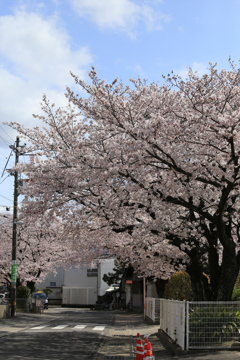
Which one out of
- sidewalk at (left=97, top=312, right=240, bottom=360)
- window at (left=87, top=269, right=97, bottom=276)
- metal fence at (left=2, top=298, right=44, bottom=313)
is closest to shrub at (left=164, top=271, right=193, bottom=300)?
sidewalk at (left=97, top=312, right=240, bottom=360)

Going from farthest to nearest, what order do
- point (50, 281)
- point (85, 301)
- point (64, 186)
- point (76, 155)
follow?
point (50, 281) → point (85, 301) → point (64, 186) → point (76, 155)

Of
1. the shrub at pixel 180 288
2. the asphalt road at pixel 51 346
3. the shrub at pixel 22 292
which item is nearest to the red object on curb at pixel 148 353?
the asphalt road at pixel 51 346

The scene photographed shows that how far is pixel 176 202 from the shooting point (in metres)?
13.1

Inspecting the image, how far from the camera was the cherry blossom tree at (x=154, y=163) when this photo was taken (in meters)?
11.2

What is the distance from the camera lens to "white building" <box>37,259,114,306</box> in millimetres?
59906

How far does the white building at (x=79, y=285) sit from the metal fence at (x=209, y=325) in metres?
43.8

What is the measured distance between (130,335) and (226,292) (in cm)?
693

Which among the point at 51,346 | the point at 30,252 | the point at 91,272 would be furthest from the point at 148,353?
the point at 91,272

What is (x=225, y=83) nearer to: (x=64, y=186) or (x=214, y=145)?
(x=214, y=145)

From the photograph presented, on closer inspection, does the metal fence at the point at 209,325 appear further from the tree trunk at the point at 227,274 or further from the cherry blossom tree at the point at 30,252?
the cherry blossom tree at the point at 30,252

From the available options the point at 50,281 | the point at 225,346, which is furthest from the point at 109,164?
the point at 50,281

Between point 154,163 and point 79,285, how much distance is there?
172 ft

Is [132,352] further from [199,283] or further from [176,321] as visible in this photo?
[199,283]

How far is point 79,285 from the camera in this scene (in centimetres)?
6306
